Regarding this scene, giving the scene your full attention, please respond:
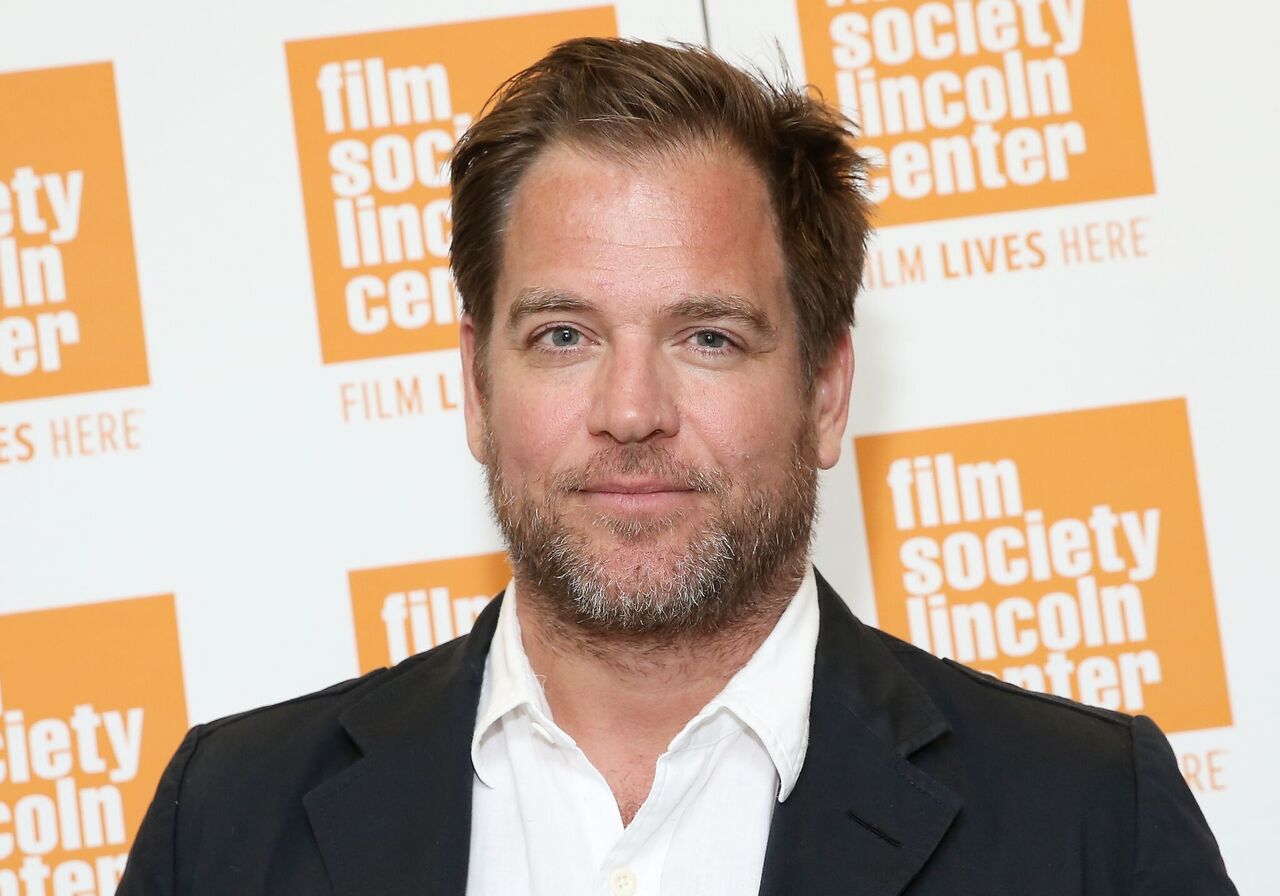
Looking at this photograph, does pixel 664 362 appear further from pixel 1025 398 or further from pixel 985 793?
pixel 1025 398

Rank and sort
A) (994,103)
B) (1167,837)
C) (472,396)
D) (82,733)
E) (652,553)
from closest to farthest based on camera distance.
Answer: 1. (1167,837)
2. (652,553)
3. (472,396)
4. (82,733)
5. (994,103)

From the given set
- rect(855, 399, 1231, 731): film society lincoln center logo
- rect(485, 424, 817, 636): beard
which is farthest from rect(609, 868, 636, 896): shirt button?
rect(855, 399, 1231, 731): film society lincoln center logo

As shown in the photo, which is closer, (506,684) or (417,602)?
(506,684)

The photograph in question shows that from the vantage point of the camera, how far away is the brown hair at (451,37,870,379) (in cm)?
192

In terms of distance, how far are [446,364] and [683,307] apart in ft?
2.17

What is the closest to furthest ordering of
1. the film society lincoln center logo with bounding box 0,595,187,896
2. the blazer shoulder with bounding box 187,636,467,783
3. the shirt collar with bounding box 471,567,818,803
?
1. the shirt collar with bounding box 471,567,818,803
2. the blazer shoulder with bounding box 187,636,467,783
3. the film society lincoln center logo with bounding box 0,595,187,896

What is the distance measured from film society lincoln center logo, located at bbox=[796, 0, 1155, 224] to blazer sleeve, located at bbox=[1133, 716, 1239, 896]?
36.9 inches

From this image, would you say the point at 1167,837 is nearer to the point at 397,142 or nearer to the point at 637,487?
the point at 637,487

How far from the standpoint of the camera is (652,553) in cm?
183

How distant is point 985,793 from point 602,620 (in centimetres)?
48

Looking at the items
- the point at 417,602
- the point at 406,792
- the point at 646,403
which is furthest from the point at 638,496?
the point at 417,602

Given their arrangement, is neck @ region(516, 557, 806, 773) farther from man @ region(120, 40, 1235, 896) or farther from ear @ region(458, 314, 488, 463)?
ear @ region(458, 314, 488, 463)

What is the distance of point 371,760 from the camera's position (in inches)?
73.5

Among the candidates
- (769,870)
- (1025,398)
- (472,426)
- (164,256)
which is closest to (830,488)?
(1025,398)
